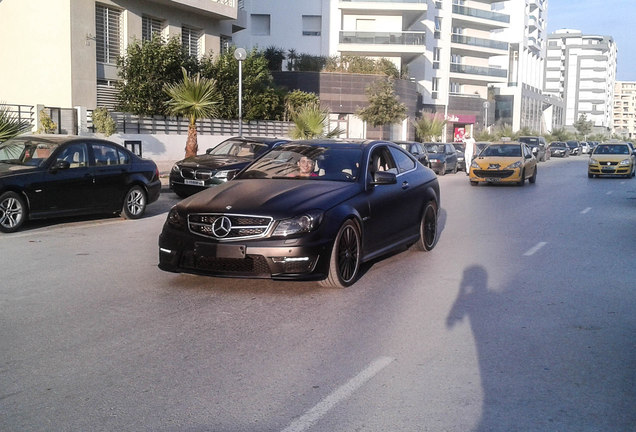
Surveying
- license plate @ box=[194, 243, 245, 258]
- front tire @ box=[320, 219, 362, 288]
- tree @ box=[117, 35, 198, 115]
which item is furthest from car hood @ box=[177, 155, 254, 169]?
tree @ box=[117, 35, 198, 115]

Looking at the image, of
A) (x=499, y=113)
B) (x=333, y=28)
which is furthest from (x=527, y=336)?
(x=499, y=113)

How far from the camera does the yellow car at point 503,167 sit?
25953 mm

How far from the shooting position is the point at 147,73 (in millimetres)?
28453

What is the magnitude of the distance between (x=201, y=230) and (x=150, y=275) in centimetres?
148

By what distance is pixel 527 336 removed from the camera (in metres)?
6.37

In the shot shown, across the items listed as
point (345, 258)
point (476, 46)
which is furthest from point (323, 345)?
point (476, 46)

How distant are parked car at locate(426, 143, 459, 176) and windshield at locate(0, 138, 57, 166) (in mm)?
23148

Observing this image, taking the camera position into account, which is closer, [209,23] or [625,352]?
[625,352]

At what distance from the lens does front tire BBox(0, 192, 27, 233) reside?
11828mm

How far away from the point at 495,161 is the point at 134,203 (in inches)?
612

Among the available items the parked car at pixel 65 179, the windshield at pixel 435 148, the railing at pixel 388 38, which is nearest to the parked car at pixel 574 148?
the railing at pixel 388 38

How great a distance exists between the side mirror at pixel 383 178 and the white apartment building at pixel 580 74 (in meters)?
159

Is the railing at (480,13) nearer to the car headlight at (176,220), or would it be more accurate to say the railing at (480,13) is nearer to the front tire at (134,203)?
the front tire at (134,203)

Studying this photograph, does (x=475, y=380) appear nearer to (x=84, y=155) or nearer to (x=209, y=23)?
(x=84, y=155)
